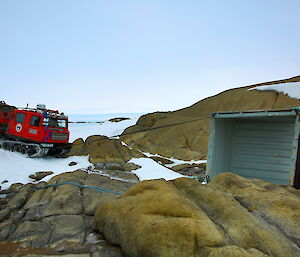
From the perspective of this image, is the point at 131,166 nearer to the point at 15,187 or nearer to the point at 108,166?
the point at 108,166

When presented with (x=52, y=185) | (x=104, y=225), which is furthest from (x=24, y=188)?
(x=104, y=225)

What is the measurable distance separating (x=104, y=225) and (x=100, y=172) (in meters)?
6.65

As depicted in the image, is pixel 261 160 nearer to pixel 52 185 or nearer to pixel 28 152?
pixel 52 185

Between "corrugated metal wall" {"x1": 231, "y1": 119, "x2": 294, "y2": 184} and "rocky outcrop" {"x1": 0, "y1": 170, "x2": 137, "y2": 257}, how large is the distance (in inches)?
238

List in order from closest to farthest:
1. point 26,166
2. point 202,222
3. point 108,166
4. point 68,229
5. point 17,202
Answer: point 202,222 < point 68,229 < point 17,202 < point 26,166 < point 108,166

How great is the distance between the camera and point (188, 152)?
23734 millimetres

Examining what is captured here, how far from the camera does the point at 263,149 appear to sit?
1104 centimetres

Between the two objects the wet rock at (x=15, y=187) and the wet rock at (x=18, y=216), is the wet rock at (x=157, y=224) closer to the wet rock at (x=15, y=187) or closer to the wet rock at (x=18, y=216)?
the wet rock at (x=18, y=216)

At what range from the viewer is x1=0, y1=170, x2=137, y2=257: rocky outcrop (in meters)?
5.46

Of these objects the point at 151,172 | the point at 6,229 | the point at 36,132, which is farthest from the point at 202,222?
the point at 36,132

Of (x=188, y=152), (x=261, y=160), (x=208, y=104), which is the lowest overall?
(x=188, y=152)

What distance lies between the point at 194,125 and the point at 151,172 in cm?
1660

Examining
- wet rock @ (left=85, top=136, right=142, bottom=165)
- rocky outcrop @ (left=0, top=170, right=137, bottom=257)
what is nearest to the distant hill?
wet rock @ (left=85, top=136, right=142, bottom=165)

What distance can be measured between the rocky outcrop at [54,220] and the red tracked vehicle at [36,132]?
437 centimetres
